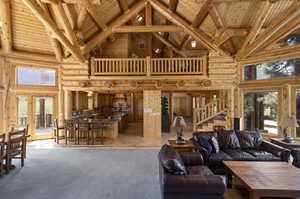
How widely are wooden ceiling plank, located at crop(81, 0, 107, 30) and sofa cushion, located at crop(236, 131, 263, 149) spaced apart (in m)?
6.55

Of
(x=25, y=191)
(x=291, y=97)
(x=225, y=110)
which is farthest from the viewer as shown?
(x=225, y=110)

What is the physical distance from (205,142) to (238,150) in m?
0.96

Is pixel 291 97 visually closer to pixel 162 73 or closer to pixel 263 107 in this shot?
pixel 263 107

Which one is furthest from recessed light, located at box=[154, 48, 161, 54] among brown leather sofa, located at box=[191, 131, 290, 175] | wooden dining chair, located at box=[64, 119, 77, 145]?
brown leather sofa, located at box=[191, 131, 290, 175]

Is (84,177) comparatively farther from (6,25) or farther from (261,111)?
(261,111)

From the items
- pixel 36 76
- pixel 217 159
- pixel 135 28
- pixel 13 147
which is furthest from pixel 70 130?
pixel 217 159

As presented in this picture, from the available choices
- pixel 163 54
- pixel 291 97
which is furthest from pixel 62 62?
pixel 291 97

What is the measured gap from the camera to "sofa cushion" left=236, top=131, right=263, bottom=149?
422 centimetres

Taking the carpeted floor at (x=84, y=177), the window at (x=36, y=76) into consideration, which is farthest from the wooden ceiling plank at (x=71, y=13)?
the carpeted floor at (x=84, y=177)

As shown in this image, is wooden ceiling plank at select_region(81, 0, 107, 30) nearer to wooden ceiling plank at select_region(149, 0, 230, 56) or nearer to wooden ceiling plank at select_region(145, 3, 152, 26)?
wooden ceiling plank at select_region(145, 3, 152, 26)

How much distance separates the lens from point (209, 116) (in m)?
8.05

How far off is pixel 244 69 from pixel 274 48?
1336 millimetres

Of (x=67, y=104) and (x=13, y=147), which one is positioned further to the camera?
(x=67, y=104)

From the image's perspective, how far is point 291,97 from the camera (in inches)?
221
